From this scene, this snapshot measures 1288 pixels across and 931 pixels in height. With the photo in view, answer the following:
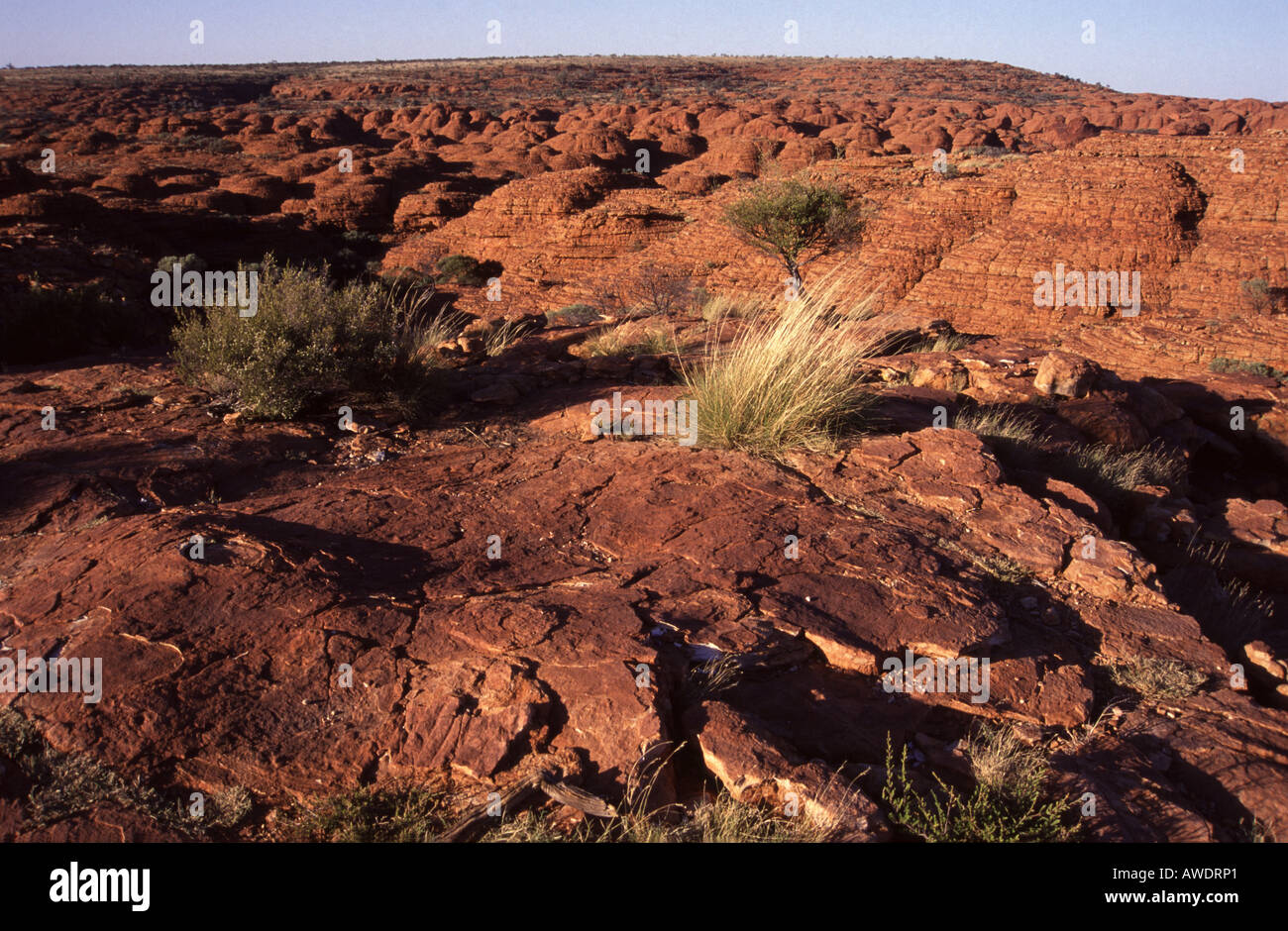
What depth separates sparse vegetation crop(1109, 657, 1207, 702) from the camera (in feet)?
11.2

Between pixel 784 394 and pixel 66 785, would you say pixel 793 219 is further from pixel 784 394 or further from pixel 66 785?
pixel 66 785

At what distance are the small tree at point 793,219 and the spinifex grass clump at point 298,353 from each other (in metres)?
8.74

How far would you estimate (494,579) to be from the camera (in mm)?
3652

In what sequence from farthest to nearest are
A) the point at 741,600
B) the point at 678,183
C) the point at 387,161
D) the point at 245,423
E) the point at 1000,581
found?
the point at 387,161 < the point at 678,183 < the point at 245,423 < the point at 1000,581 < the point at 741,600

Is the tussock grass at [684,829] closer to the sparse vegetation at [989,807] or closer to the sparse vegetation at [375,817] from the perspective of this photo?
the sparse vegetation at [375,817]

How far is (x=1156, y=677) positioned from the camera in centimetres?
344

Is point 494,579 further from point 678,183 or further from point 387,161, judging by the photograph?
point 387,161

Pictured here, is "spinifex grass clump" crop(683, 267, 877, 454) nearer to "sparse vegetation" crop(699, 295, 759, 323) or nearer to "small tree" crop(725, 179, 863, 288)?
"sparse vegetation" crop(699, 295, 759, 323)

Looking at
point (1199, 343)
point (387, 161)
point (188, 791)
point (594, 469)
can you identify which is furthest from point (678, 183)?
point (188, 791)

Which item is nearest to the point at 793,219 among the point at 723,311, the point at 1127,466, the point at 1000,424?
the point at 723,311

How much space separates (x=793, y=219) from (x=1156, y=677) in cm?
1202

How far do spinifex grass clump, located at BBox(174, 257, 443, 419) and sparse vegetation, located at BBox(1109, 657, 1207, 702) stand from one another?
526 cm

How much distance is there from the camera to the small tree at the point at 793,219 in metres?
14.2
